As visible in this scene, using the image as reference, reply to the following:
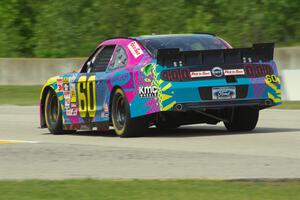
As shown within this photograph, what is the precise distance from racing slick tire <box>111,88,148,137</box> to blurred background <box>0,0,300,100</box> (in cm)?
1563

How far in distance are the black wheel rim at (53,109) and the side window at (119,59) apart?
6.12ft

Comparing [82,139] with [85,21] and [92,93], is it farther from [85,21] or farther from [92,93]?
[85,21]

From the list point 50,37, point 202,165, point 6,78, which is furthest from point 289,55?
point 202,165

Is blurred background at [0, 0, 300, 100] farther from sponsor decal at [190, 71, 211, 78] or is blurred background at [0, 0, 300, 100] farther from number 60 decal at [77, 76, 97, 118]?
sponsor decal at [190, 71, 211, 78]

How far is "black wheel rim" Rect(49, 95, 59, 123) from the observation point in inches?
613

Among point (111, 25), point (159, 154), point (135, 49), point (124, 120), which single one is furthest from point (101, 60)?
point (111, 25)

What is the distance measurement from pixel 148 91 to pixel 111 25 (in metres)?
23.0

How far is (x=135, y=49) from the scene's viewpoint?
44.5 ft

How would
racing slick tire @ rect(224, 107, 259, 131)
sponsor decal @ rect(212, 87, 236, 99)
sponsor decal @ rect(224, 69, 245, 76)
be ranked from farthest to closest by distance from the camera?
racing slick tire @ rect(224, 107, 259, 131), sponsor decal @ rect(224, 69, 245, 76), sponsor decal @ rect(212, 87, 236, 99)

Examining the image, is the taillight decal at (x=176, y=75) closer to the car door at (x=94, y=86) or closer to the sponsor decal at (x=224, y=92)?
the sponsor decal at (x=224, y=92)

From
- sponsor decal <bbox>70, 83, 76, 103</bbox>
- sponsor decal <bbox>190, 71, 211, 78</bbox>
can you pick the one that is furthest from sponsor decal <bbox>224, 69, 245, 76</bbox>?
sponsor decal <bbox>70, 83, 76, 103</bbox>

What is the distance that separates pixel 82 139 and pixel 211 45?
2.39 metres

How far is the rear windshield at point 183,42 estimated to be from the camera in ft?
44.4

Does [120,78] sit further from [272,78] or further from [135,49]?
[272,78]
